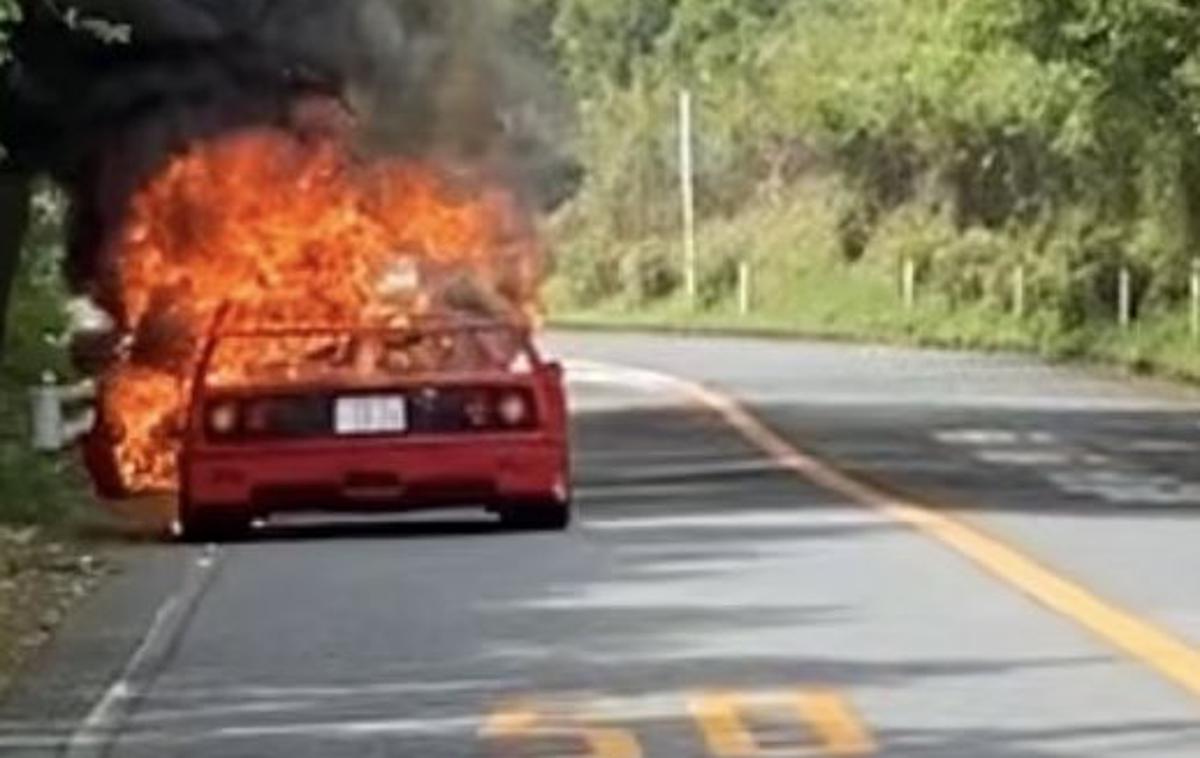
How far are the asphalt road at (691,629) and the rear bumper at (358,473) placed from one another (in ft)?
0.94

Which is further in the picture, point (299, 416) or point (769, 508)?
point (769, 508)

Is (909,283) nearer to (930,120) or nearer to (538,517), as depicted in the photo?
(930,120)

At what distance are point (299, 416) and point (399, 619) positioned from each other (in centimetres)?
478

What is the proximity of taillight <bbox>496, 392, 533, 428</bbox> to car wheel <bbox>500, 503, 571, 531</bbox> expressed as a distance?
485mm

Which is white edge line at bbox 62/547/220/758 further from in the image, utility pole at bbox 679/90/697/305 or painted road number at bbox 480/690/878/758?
utility pole at bbox 679/90/697/305

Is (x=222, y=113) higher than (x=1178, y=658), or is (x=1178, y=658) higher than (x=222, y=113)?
(x=222, y=113)

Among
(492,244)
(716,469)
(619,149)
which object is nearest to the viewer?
(492,244)

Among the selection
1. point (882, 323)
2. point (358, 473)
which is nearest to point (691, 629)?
point (358, 473)

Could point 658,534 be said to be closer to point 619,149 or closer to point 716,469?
point 716,469

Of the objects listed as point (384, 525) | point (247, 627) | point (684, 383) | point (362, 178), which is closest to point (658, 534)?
point (384, 525)

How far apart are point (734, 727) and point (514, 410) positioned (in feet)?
29.2

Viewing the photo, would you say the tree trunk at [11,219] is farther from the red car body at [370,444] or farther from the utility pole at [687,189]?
the utility pole at [687,189]

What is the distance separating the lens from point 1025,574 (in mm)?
18469

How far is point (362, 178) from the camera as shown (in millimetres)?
24391
